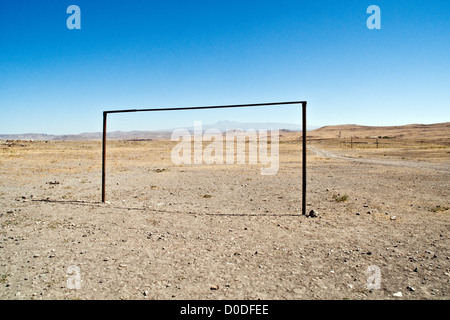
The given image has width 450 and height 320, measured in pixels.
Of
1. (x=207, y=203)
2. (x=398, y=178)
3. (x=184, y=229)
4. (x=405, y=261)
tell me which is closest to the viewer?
(x=405, y=261)

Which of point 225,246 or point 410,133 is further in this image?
point 410,133

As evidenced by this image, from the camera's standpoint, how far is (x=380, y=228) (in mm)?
6109

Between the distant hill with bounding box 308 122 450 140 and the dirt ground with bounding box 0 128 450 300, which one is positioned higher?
the distant hill with bounding box 308 122 450 140

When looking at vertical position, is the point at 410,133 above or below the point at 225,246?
above

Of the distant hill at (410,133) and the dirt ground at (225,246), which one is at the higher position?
the distant hill at (410,133)

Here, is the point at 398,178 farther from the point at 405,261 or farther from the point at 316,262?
the point at 316,262

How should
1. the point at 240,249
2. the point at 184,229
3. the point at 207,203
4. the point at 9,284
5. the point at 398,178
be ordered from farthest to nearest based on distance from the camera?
the point at 398,178, the point at 207,203, the point at 184,229, the point at 240,249, the point at 9,284

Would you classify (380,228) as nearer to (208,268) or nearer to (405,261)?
(405,261)

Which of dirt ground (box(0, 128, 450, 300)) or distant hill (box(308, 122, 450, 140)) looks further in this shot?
distant hill (box(308, 122, 450, 140))

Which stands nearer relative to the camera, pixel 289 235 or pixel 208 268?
pixel 208 268

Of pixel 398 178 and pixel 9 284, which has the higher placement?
pixel 398 178

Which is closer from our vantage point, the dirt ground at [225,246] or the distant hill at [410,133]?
the dirt ground at [225,246]
